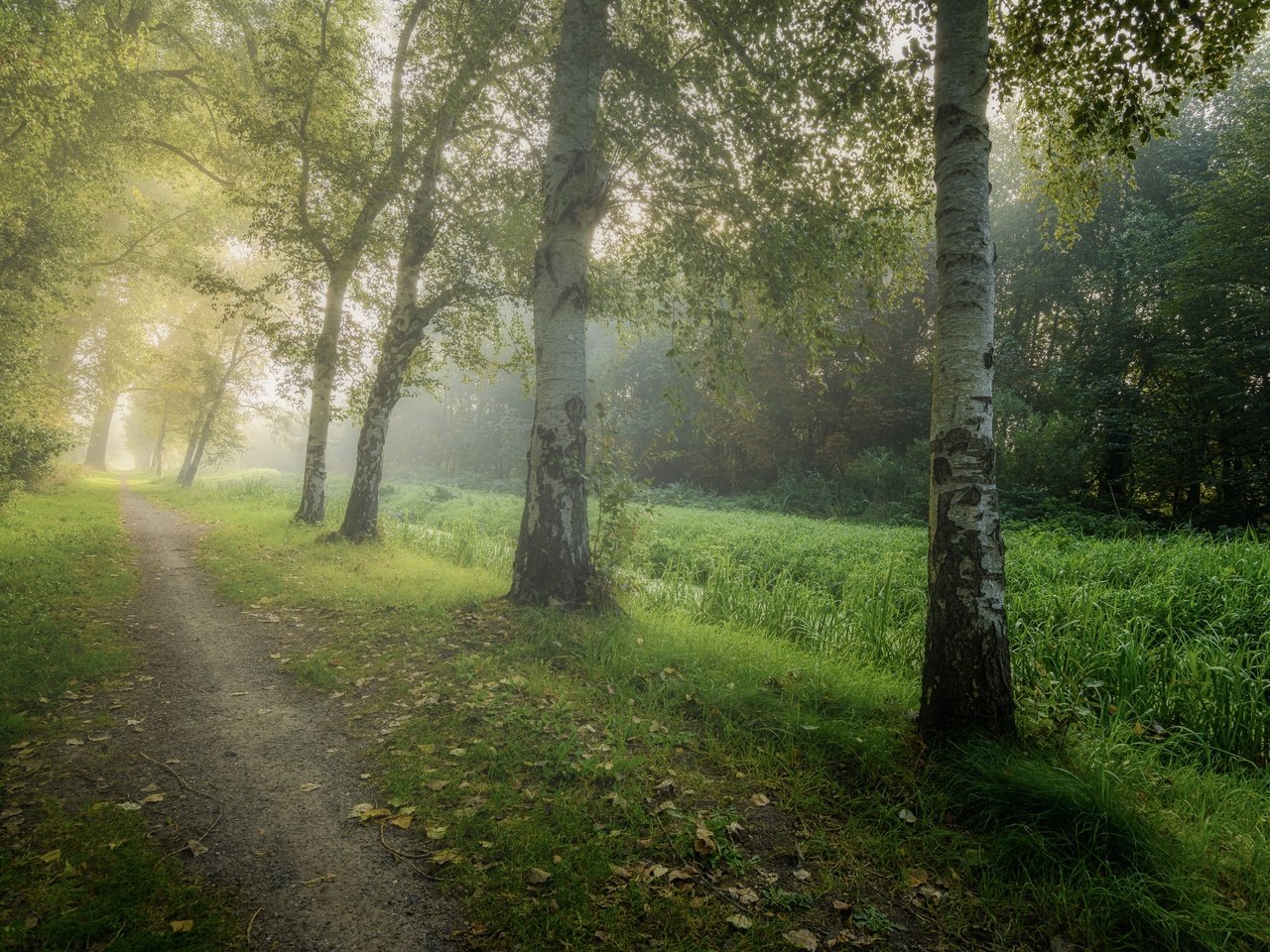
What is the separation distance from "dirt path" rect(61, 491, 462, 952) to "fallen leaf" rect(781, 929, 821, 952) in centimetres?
171

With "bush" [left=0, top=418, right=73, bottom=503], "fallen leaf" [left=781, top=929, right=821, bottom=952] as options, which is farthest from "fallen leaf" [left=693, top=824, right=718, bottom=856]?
"bush" [left=0, top=418, right=73, bottom=503]

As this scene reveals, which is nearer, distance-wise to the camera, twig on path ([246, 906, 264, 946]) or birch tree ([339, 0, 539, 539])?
twig on path ([246, 906, 264, 946])

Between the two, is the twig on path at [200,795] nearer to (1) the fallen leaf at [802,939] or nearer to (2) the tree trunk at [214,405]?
(1) the fallen leaf at [802,939]

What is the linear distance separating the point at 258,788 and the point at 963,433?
18.6 ft

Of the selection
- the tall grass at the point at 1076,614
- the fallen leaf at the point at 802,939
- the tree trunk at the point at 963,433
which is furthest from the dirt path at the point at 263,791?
the tall grass at the point at 1076,614

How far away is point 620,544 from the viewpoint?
7551 mm

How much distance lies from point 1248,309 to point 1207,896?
2018 cm

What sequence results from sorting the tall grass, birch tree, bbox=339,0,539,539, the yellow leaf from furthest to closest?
1. birch tree, bbox=339,0,539,539
2. the tall grass
3. the yellow leaf

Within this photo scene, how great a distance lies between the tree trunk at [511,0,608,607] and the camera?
722 cm

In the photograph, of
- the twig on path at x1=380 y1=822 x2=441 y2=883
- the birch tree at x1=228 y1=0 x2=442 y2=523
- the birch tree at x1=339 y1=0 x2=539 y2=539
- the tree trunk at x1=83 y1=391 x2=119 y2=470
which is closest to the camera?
the twig on path at x1=380 y1=822 x2=441 y2=883

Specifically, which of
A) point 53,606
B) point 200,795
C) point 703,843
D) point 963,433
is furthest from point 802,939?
point 53,606

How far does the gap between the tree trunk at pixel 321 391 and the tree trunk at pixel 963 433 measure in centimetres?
1373

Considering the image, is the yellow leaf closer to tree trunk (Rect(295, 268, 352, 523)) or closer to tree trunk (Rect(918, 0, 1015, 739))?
tree trunk (Rect(918, 0, 1015, 739))

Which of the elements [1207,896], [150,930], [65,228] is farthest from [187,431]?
[1207,896]
